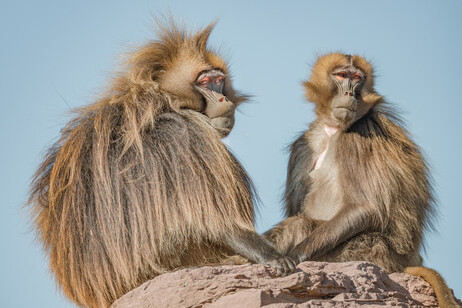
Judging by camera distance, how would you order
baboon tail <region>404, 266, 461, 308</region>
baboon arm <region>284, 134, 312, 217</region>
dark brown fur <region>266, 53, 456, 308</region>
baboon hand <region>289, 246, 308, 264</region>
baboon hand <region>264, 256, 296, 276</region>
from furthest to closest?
1. baboon arm <region>284, 134, 312, 217</region>
2. dark brown fur <region>266, 53, 456, 308</region>
3. baboon hand <region>289, 246, 308, 264</region>
4. baboon tail <region>404, 266, 461, 308</region>
5. baboon hand <region>264, 256, 296, 276</region>

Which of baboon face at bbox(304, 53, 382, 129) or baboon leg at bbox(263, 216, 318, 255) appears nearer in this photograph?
baboon leg at bbox(263, 216, 318, 255)

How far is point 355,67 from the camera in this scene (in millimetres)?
7285

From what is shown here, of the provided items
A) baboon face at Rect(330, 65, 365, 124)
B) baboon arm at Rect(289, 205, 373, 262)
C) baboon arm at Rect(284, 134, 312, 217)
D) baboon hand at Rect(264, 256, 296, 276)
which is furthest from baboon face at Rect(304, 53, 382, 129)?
baboon hand at Rect(264, 256, 296, 276)

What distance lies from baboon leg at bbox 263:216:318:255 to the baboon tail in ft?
3.78

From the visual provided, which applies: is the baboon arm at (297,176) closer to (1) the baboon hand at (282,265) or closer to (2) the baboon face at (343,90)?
(2) the baboon face at (343,90)

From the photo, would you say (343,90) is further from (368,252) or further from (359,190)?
(368,252)

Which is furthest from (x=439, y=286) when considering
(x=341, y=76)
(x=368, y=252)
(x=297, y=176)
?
(x=341, y=76)

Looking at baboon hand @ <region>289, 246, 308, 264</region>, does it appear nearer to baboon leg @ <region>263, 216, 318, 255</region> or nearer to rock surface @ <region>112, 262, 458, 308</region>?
baboon leg @ <region>263, 216, 318, 255</region>

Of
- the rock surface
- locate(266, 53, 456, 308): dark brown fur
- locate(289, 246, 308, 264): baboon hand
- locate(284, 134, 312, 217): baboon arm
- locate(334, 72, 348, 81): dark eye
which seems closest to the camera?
the rock surface

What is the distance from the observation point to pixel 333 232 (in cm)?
652

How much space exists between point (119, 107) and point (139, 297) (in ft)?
6.08

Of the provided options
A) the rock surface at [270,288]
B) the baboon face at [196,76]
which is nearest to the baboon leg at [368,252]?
the rock surface at [270,288]

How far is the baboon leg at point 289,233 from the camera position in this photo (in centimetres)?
667

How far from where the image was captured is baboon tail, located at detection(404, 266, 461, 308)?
543 centimetres
